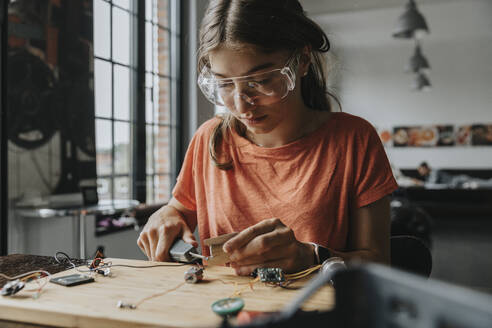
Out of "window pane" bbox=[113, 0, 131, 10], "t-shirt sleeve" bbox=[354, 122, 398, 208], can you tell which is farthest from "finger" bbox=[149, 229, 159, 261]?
"window pane" bbox=[113, 0, 131, 10]

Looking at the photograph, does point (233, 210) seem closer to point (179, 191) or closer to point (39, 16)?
point (179, 191)

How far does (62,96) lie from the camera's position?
9.62ft

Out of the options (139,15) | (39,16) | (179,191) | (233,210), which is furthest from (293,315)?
(139,15)

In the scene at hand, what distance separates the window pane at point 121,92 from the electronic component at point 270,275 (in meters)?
3.12

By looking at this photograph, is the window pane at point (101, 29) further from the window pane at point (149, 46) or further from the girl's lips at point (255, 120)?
the girl's lips at point (255, 120)

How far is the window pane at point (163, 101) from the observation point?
4.29m

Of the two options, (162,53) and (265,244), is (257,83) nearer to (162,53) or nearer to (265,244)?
(265,244)

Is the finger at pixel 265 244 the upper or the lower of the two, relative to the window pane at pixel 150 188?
upper

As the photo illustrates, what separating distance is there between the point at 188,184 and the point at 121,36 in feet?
9.01

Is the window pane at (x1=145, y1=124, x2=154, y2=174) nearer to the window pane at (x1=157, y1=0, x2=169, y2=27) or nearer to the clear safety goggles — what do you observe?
the window pane at (x1=157, y1=0, x2=169, y2=27)

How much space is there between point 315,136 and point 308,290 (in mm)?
977

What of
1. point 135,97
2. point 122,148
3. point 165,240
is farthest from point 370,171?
point 135,97

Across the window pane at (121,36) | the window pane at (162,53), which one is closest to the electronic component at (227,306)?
the window pane at (121,36)

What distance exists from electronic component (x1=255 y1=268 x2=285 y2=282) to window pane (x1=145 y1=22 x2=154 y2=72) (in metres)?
3.62
